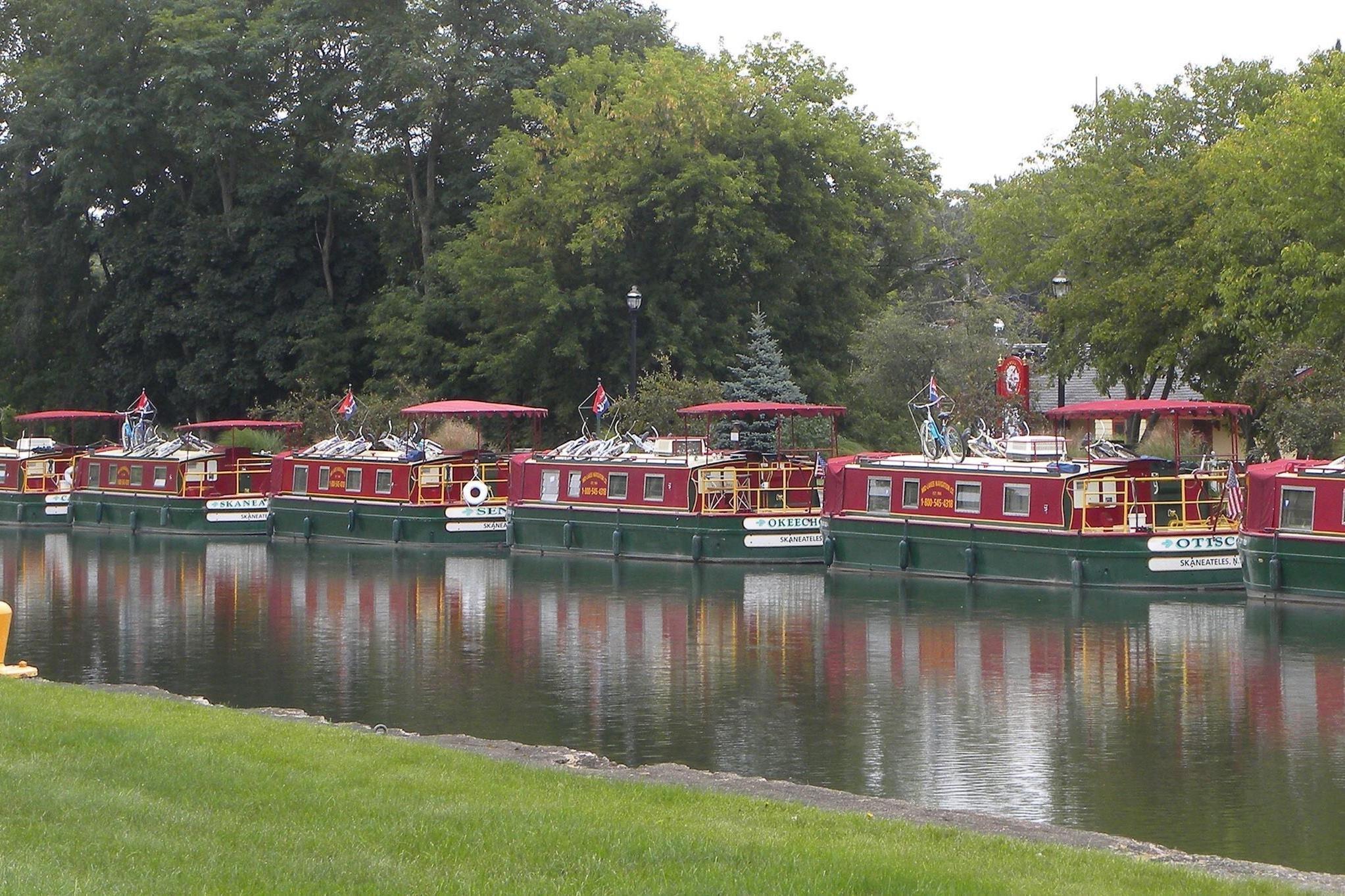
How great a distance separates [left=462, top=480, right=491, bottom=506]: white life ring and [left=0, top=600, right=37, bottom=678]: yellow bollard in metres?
25.3

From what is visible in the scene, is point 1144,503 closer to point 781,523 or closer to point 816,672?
point 781,523

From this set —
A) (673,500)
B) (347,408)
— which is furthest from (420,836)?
(347,408)

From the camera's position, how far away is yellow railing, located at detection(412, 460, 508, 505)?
161ft

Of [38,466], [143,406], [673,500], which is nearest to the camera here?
[673,500]

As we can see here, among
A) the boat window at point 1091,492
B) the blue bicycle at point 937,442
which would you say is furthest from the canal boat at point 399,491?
the boat window at point 1091,492

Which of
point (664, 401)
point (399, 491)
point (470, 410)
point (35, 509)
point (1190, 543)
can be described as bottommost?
point (1190, 543)

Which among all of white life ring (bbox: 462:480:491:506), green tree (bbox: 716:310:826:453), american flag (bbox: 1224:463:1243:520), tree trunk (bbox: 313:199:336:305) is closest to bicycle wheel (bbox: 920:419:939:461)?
american flag (bbox: 1224:463:1243:520)

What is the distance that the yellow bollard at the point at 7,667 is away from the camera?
21.0 meters

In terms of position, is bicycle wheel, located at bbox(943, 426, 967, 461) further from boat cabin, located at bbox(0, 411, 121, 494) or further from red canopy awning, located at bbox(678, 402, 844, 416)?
boat cabin, located at bbox(0, 411, 121, 494)

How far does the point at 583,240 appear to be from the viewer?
55.9 metres

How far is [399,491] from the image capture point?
49.3 meters

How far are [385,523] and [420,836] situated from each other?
38.0 metres

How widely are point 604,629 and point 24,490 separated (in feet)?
121

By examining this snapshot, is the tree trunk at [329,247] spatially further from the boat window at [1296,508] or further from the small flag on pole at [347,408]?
the boat window at [1296,508]
